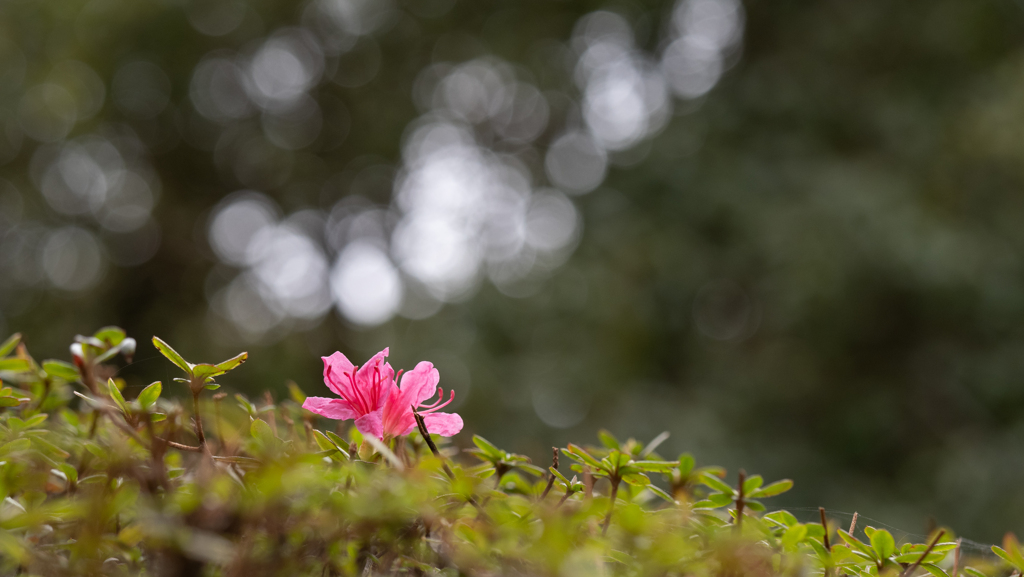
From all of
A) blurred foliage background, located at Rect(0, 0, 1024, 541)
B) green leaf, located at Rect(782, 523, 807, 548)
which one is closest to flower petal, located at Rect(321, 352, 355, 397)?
green leaf, located at Rect(782, 523, 807, 548)

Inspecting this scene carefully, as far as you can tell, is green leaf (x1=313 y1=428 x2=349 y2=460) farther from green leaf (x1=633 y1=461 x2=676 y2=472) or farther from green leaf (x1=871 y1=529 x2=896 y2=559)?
green leaf (x1=871 y1=529 x2=896 y2=559)

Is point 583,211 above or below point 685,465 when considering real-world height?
above

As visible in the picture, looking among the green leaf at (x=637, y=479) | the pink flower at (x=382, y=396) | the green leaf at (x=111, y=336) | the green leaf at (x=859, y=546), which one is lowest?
the green leaf at (x=111, y=336)

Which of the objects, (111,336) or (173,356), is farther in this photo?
(111,336)

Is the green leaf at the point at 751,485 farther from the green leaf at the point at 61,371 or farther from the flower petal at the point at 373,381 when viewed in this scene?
the green leaf at the point at 61,371

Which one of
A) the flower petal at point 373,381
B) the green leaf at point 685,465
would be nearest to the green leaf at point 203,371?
the flower petal at point 373,381

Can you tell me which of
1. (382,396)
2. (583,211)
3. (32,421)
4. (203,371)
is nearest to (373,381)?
(382,396)

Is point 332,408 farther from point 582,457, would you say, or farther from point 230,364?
point 582,457

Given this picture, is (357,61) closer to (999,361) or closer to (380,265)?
(380,265)
